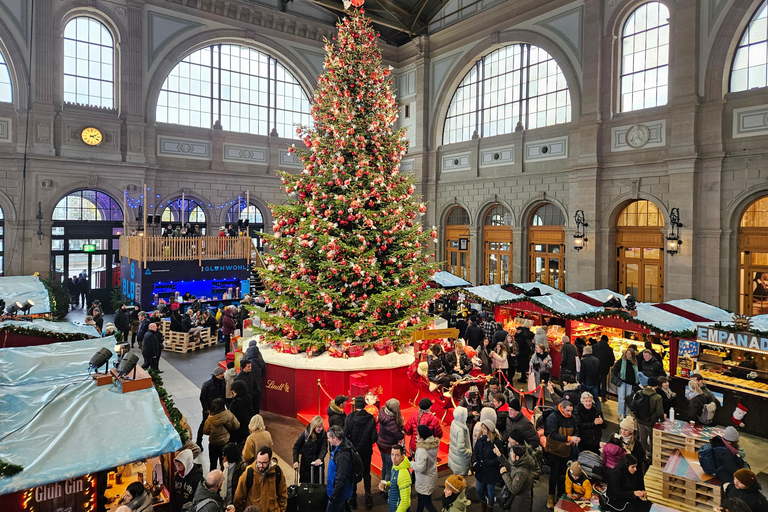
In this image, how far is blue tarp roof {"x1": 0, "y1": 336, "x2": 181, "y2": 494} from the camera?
432 centimetres

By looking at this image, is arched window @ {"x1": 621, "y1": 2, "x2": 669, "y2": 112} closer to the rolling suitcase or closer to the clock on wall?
the rolling suitcase

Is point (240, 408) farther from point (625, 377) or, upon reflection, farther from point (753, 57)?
point (753, 57)

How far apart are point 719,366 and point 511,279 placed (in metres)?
12.8

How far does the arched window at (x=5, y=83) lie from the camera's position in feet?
62.7

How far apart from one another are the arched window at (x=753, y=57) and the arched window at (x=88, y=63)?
25035 mm

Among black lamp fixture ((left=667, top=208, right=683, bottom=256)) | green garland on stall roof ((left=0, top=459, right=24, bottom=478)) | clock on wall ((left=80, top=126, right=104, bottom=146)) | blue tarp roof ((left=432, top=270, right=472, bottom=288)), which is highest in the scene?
clock on wall ((left=80, top=126, right=104, bottom=146))

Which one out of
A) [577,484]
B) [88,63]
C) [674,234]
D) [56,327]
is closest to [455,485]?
[577,484]

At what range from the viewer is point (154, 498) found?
5395 millimetres

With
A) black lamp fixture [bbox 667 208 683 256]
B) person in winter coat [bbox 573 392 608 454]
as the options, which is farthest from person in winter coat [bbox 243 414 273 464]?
black lamp fixture [bbox 667 208 683 256]

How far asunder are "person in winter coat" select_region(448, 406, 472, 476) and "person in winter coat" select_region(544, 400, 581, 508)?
112 cm

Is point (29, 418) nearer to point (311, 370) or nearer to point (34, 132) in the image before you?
point (311, 370)

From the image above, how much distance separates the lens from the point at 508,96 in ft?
77.5

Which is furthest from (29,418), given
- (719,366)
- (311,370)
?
(719,366)

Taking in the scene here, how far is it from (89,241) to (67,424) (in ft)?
63.4
